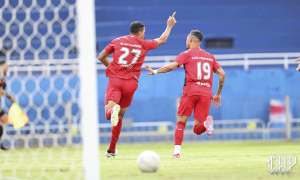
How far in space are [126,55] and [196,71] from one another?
1090mm

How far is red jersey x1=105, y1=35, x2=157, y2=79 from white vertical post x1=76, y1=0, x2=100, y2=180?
2.45 metres

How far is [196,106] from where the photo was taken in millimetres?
5891

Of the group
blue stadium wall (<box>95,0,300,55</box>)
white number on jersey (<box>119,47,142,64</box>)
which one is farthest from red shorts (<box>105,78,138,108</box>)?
blue stadium wall (<box>95,0,300,55</box>)

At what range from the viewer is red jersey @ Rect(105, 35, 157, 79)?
18.7 ft

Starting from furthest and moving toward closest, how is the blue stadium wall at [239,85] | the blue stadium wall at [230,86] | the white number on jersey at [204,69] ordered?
the blue stadium wall at [239,85], the blue stadium wall at [230,86], the white number on jersey at [204,69]

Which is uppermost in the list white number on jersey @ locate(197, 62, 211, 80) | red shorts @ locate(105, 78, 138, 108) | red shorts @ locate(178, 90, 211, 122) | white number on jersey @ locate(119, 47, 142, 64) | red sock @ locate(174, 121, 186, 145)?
white number on jersey @ locate(119, 47, 142, 64)

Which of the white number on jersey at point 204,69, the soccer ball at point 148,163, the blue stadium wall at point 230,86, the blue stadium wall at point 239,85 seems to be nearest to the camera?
the soccer ball at point 148,163

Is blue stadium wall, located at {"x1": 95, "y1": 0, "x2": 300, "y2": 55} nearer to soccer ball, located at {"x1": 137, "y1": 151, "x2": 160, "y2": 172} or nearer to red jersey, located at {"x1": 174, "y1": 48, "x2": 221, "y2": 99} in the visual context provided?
red jersey, located at {"x1": 174, "y1": 48, "x2": 221, "y2": 99}

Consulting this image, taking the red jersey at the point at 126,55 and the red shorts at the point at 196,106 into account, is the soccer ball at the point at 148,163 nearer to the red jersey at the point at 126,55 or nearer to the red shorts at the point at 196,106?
the red shorts at the point at 196,106

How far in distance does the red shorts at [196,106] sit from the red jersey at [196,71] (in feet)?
0.25

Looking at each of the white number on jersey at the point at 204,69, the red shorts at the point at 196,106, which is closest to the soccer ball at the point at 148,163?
the red shorts at the point at 196,106

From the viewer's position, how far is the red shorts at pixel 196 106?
577 cm

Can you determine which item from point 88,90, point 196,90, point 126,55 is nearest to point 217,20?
point 196,90

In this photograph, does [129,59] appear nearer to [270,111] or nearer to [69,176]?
[69,176]
